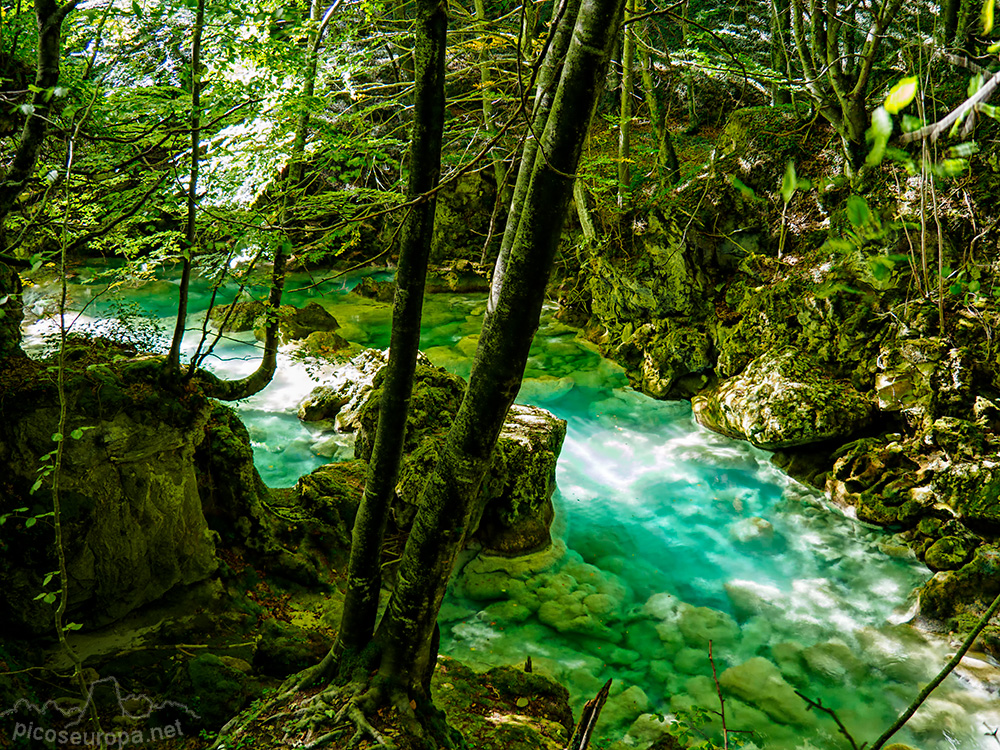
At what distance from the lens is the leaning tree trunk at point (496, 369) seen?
2.40 meters

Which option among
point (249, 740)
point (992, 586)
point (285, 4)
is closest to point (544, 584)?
point (249, 740)

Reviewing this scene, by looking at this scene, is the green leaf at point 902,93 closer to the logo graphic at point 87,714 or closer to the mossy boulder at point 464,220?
the logo graphic at point 87,714

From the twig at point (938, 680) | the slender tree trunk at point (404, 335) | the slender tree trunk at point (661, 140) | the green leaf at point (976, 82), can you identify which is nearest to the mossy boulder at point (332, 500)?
the slender tree trunk at point (404, 335)

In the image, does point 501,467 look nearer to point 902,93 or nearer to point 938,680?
point 938,680

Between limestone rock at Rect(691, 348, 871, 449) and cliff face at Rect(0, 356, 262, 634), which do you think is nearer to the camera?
cliff face at Rect(0, 356, 262, 634)

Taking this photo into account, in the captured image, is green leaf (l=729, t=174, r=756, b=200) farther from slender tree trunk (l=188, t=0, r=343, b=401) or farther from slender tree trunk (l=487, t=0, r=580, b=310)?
slender tree trunk (l=188, t=0, r=343, b=401)

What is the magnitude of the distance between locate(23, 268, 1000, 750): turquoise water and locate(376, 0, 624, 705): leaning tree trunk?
1789 millimetres

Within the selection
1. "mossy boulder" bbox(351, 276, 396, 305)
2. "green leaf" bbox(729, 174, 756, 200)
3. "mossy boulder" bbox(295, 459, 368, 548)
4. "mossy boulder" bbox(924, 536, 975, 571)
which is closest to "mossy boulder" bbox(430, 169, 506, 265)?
"mossy boulder" bbox(351, 276, 396, 305)

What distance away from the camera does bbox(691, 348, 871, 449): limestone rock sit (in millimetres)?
8562

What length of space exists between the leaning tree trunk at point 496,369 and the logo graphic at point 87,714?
1.73 meters

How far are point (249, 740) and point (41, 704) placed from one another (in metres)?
1.39

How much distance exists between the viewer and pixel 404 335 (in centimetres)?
330

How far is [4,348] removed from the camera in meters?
4.50

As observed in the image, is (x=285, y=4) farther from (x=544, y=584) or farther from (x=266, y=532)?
(x=544, y=584)
